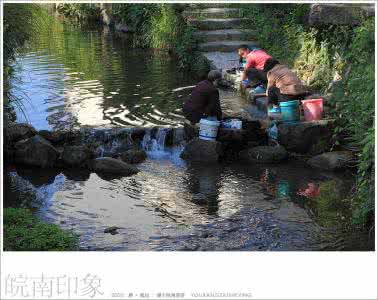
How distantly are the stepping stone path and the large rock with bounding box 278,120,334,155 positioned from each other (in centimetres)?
695

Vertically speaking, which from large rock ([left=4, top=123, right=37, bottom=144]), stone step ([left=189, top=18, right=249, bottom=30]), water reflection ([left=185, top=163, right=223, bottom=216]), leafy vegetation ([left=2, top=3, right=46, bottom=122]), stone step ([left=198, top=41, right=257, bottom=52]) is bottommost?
water reflection ([left=185, top=163, right=223, bottom=216])

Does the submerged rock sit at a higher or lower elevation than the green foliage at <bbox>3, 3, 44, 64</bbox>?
lower

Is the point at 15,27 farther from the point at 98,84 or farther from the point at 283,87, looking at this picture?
the point at 98,84

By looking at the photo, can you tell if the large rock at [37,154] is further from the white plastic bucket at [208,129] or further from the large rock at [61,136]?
the white plastic bucket at [208,129]

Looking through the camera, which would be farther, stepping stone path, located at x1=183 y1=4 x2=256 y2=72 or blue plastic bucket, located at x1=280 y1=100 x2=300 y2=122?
stepping stone path, located at x1=183 y1=4 x2=256 y2=72

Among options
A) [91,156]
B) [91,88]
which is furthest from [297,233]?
[91,88]

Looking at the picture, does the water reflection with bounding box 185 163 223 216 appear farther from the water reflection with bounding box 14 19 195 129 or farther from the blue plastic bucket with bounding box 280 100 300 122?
the water reflection with bounding box 14 19 195 129

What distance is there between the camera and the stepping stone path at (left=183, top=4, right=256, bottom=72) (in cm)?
1989

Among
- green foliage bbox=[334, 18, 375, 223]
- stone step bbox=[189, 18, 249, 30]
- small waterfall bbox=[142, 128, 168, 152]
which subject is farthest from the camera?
stone step bbox=[189, 18, 249, 30]

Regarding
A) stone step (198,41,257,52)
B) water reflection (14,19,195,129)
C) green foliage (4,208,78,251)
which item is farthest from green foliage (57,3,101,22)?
green foliage (4,208,78,251)

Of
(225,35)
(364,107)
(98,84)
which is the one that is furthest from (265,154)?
(225,35)

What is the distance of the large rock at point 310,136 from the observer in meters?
Result: 12.2

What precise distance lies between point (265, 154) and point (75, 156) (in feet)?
10.5

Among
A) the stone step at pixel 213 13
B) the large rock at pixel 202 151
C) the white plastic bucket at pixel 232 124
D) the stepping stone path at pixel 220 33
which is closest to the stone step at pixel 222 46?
the stepping stone path at pixel 220 33
